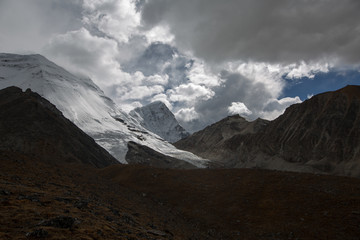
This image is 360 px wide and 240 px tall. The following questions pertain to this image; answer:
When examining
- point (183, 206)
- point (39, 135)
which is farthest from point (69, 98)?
point (183, 206)

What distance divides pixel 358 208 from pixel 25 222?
860 inches

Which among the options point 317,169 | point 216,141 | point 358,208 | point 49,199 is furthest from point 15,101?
point 216,141

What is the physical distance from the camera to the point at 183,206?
25.6 meters

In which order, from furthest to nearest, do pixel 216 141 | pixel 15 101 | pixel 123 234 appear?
pixel 216 141 → pixel 15 101 → pixel 123 234

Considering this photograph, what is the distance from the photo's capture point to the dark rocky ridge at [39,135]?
58156 millimetres

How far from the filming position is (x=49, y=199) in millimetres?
12992

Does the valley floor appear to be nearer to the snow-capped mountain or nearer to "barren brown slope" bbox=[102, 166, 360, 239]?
"barren brown slope" bbox=[102, 166, 360, 239]

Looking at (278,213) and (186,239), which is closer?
(186,239)

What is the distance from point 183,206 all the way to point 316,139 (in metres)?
77.5

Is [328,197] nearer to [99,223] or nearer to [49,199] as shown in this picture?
[99,223]

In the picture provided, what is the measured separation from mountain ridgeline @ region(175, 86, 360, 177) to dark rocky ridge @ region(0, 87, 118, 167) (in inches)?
2474

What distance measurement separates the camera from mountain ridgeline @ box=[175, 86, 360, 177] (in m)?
76.2

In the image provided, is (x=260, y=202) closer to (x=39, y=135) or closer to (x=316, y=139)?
(x=39, y=135)

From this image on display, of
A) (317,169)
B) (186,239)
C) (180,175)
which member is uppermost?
(317,169)
